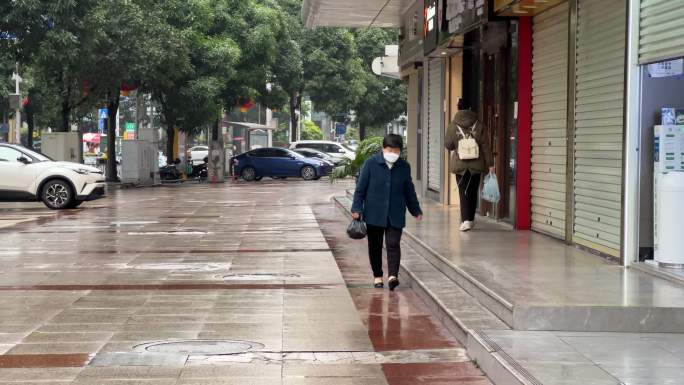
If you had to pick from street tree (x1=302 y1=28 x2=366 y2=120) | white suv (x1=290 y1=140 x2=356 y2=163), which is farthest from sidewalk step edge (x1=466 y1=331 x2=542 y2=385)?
street tree (x1=302 y1=28 x2=366 y2=120)

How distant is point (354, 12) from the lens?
27375 millimetres

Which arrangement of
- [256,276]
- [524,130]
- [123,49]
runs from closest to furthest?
[256,276] < [524,130] < [123,49]

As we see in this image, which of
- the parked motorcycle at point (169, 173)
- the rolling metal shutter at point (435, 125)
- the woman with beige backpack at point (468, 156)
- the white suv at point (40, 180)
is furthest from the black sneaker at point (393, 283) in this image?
the parked motorcycle at point (169, 173)

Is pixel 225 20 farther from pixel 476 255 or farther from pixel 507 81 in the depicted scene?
pixel 476 255

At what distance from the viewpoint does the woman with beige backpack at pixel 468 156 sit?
15992 millimetres

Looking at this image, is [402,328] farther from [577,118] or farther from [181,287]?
[577,118]

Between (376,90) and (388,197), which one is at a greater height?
(376,90)

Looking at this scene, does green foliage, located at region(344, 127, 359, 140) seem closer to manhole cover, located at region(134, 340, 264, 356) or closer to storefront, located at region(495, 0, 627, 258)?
storefront, located at region(495, 0, 627, 258)

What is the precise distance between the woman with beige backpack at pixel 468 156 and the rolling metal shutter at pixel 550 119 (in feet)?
2.36

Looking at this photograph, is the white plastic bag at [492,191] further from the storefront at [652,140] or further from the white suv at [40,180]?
the white suv at [40,180]

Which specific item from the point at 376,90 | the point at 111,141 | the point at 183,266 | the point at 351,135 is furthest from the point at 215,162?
the point at 351,135

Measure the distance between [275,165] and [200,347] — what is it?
38.8 m

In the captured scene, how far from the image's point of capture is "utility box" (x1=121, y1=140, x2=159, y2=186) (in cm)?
3997

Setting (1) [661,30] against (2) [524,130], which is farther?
(2) [524,130]
